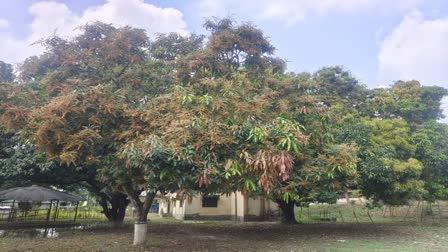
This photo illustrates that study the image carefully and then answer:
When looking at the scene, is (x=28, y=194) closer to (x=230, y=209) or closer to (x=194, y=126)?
(x=194, y=126)

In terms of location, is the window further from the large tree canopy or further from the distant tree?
the distant tree

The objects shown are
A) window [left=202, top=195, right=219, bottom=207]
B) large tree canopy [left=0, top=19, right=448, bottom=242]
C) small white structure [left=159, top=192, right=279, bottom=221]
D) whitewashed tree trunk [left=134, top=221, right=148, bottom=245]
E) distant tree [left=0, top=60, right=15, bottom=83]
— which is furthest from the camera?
window [left=202, top=195, right=219, bottom=207]

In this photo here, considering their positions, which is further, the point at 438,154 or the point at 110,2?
the point at 438,154

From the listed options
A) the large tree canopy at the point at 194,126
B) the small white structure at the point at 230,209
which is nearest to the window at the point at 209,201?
the small white structure at the point at 230,209

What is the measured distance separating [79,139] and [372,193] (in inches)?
498

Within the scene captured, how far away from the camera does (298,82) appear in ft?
39.4

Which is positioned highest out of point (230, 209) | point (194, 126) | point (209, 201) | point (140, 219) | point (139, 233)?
point (194, 126)

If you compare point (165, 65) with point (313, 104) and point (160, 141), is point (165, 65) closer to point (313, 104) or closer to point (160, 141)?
point (313, 104)

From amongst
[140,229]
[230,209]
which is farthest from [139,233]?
[230,209]

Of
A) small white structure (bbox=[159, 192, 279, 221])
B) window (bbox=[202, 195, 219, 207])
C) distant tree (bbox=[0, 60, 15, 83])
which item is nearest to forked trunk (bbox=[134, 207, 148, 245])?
distant tree (bbox=[0, 60, 15, 83])

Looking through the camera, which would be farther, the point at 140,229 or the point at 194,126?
the point at 140,229

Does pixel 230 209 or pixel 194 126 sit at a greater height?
pixel 194 126

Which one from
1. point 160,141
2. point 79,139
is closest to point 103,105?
point 79,139

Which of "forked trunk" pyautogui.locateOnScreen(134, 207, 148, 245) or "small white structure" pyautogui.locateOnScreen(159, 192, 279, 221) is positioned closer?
"forked trunk" pyautogui.locateOnScreen(134, 207, 148, 245)
